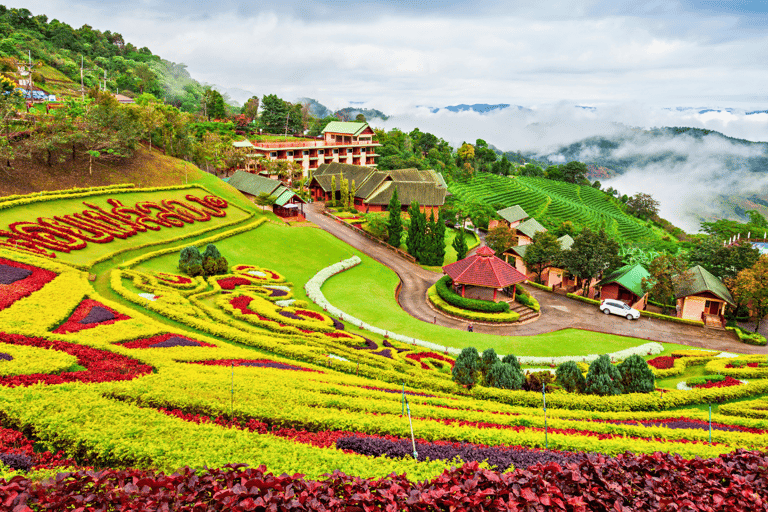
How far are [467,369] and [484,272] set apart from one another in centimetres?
1856

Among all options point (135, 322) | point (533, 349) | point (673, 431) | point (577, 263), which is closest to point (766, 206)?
point (577, 263)

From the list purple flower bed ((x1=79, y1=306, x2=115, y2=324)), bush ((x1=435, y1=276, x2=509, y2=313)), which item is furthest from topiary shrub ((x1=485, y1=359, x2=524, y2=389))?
purple flower bed ((x1=79, y1=306, x2=115, y2=324))

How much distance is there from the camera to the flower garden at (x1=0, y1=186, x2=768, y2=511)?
7598mm

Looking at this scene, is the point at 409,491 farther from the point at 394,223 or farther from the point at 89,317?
the point at 394,223

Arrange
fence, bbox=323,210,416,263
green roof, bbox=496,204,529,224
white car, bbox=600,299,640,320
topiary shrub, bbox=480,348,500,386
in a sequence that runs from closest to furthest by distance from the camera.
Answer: topiary shrub, bbox=480,348,500,386
white car, bbox=600,299,640,320
fence, bbox=323,210,416,263
green roof, bbox=496,204,529,224

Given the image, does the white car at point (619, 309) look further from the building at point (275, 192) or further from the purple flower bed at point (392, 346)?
the building at point (275, 192)

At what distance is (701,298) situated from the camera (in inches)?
1523

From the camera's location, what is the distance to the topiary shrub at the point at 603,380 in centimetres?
2070

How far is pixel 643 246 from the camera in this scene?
65.1 m

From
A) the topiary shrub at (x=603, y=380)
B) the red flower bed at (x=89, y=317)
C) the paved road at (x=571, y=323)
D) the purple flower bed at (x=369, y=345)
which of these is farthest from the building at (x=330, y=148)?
the topiary shrub at (x=603, y=380)

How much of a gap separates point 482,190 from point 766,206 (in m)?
125

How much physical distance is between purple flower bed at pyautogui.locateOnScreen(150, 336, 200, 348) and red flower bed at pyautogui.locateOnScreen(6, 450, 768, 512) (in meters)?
13.3

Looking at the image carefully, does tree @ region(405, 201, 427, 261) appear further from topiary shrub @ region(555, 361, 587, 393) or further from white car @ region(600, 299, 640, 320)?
topiary shrub @ region(555, 361, 587, 393)

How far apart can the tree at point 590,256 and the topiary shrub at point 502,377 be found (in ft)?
84.0
